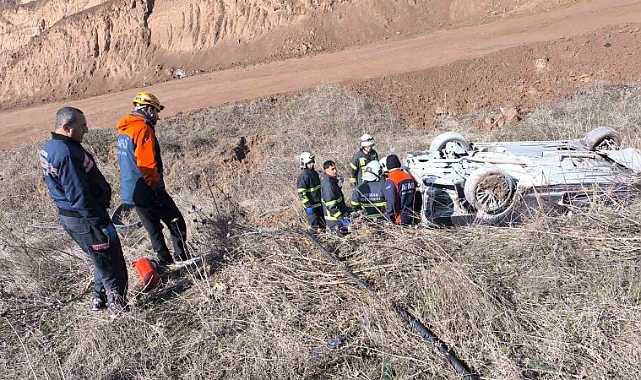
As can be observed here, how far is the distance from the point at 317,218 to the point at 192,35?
20.8m

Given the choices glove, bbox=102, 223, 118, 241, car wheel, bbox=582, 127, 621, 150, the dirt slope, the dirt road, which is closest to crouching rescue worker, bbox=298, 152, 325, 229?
glove, bbox=102, 223, 118, 241

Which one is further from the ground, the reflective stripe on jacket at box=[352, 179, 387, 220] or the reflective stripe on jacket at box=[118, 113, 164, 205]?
the reflective stripe on jacket at box=[118, 113, 164, 205]

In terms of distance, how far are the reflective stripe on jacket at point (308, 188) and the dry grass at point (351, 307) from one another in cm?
134

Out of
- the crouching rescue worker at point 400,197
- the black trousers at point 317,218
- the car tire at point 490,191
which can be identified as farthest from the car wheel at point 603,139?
the black trousers at point 317,218

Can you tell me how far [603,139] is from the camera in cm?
629

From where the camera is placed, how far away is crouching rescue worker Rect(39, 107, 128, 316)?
3.18m

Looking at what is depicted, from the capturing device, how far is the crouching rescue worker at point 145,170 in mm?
3945

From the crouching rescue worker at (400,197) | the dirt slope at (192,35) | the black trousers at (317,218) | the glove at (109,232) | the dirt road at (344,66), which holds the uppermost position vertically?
the dirt slope at (192,35)

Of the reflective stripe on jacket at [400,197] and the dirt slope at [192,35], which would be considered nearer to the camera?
the reflective stripe on jacket at [400,197]

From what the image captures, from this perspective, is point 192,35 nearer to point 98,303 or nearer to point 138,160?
point 138,160

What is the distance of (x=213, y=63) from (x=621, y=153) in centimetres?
2010

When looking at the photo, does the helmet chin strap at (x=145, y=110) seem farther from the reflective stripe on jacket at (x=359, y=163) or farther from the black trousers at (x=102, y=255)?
the reflective stripe on jacket at (x=359, y=163)

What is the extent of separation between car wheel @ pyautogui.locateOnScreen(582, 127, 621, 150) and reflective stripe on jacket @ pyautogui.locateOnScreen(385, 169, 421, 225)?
121 inches

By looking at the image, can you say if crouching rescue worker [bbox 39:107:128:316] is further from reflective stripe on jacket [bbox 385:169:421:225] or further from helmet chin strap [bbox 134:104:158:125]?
reflective stripe on jacket [bbox 385:169:421:225]
